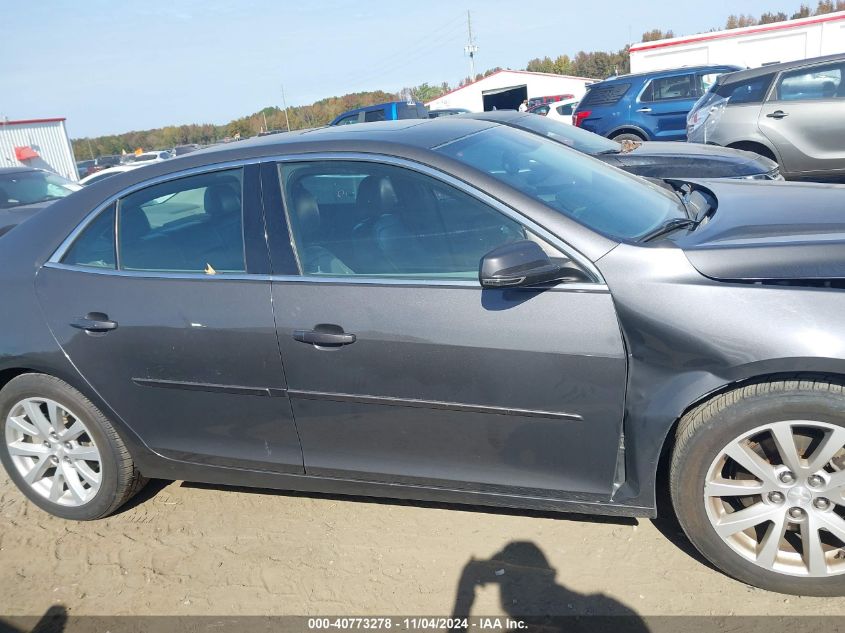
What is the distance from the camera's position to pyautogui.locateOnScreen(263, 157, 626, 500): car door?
231 centimetres

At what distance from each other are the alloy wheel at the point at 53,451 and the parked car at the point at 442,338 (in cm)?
1

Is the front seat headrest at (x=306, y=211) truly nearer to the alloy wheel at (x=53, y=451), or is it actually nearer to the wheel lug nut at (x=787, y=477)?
the alloy wheel at (x=53, y=451)

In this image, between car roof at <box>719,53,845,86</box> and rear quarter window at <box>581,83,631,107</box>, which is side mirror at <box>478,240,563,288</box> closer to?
car roof at <box>719,53,845,86</box>

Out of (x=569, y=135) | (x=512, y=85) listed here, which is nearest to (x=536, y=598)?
(x=569, y=135)

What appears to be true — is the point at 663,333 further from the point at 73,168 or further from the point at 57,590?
the point at 73,168

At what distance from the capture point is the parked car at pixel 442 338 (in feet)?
7.23

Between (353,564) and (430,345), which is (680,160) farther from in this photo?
(353,564)

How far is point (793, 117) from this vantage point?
8.09 m

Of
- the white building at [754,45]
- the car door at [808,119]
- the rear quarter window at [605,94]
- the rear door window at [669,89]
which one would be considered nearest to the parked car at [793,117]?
the car door at [808,119]

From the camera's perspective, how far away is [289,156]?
108 inches

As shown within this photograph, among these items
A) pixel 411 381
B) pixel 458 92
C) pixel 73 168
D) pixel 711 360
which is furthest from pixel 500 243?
pixel 458 92

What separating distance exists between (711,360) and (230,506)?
2.35m

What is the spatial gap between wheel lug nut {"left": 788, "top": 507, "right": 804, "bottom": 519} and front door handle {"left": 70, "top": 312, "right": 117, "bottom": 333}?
2.71 metres

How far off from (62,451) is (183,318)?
1070mm
